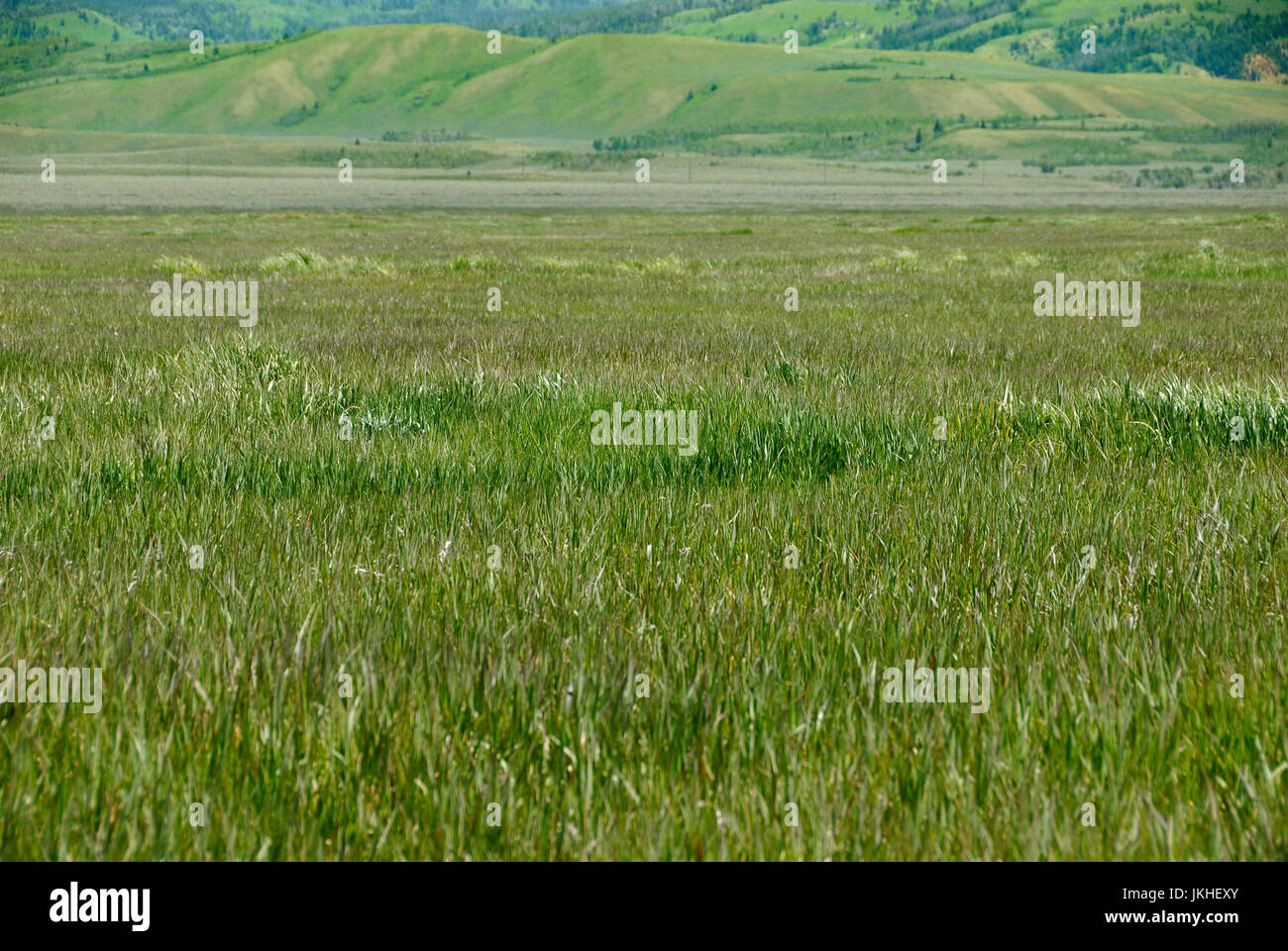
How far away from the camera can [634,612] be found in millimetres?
3352

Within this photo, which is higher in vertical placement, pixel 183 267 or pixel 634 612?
pixel 183 267

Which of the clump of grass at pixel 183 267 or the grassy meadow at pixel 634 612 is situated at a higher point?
the clump of grass at pixel 183 267

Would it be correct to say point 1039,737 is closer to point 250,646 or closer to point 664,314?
point 250,646

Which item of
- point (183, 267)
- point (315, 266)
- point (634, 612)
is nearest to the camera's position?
point (634, 612)

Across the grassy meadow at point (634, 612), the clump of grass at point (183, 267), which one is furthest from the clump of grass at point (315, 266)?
the grassy meadow at point (634, 612)

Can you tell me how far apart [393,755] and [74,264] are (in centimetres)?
2866

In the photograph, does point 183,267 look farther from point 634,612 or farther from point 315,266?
point 634,612

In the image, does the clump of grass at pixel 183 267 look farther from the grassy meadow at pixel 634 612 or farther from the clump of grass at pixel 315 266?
the grassy meadow at pixel 634 612

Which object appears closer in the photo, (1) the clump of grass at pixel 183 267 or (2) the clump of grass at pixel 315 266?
(1) the clump of grass at pixel 183 267

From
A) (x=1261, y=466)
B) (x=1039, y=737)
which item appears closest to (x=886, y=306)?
(x=1261, y=466)

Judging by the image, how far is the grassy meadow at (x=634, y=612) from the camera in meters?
2.19

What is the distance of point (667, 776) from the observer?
235cm

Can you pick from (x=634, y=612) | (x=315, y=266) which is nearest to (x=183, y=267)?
(x=315, y=266)
